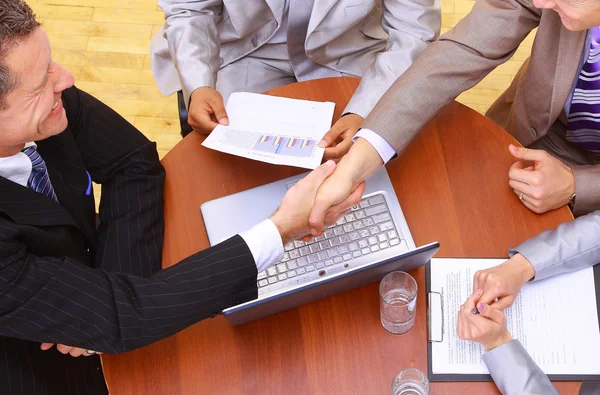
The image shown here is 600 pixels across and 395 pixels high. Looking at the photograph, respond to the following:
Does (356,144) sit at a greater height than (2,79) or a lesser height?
lesser

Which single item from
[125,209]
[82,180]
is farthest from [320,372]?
[82,180]

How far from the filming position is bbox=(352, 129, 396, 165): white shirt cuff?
1.56 metres

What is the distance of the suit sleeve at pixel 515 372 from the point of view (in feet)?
4.13

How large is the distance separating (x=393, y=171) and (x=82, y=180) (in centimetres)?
82

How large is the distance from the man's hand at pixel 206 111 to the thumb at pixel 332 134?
28 cm

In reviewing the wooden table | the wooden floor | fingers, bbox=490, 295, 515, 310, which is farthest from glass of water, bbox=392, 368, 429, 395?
the wooden floor

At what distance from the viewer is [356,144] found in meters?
1.56

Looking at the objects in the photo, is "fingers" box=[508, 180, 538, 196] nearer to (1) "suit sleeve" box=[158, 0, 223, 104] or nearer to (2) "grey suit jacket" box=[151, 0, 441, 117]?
(2) "grey suit jacket" box=[151, 0, 441, 117]

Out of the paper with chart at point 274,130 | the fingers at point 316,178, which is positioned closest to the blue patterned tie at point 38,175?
the paper with chart at point 274,130

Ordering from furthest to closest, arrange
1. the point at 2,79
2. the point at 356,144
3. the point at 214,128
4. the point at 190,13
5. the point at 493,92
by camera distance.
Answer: the point at 493,92 → the point at 190,13 → the point at 214,128 → the point at 356,144 → the point at 2,79

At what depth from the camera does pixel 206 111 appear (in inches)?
69.6

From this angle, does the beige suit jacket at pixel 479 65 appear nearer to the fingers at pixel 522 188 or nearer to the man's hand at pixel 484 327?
the fingers at pixel 522 188

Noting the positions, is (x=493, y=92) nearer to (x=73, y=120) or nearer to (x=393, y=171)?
(x=393, y=171)

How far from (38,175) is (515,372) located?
3.84 ft
